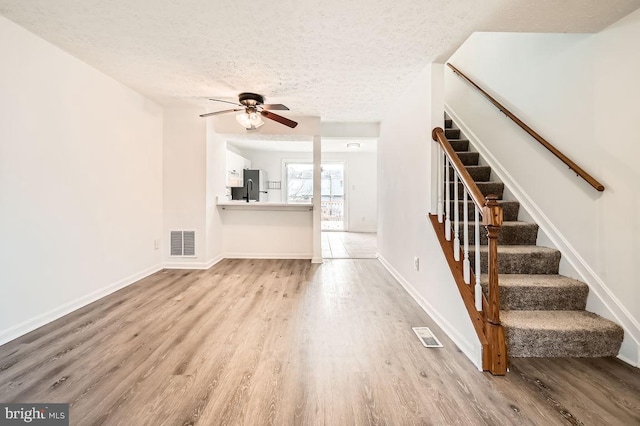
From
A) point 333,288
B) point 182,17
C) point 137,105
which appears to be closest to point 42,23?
point 182,17

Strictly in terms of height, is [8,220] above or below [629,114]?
below

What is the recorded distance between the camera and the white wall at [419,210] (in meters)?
1.97

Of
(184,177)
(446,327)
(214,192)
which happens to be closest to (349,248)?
(214,192)

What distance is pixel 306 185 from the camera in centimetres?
792

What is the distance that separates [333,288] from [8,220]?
109 inches

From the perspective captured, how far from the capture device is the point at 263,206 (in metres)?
4.38

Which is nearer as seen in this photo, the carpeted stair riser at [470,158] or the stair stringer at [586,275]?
the stair stringer at [586,275]

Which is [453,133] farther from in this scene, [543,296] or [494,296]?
[494,296]

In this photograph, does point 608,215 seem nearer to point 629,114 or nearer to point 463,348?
point 629,114

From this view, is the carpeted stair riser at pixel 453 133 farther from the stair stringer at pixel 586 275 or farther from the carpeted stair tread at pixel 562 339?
the carpeted stair tread at pixel 562 339

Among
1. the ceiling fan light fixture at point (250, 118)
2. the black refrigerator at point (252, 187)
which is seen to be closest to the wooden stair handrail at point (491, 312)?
the ceiling fan light fixture at point (250, 118)

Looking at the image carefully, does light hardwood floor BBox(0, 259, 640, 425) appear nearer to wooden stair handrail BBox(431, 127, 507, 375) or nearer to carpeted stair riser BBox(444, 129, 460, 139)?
wooden stair handrail BBox(431, 127, 507, 375)

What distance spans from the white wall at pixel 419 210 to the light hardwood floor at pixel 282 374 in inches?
7.5

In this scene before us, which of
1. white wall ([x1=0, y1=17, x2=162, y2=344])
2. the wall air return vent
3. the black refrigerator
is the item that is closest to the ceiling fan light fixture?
white wall ([x1=0, y1=17, x2=162, y2=344])
